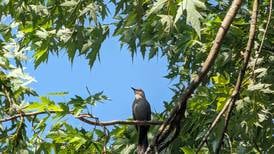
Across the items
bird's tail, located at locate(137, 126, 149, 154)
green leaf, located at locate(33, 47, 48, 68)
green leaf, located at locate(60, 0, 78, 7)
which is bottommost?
bird's tail, located at locate(137, 126, 149, 154)

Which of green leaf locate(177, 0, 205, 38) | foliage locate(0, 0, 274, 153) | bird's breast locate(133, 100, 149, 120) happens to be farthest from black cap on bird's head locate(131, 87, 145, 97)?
green leaf locate(177, 0, 205, 38)

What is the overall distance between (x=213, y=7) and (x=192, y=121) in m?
2.23

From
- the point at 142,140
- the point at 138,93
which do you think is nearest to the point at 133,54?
the point at 142,140

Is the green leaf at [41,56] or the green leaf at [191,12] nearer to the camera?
the green leaf at [191,12]

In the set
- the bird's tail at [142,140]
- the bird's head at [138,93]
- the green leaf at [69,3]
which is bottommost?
the bird's head at [138,93]

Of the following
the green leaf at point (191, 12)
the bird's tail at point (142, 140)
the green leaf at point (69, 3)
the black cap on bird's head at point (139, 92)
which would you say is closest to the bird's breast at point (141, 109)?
the black cap on bird's head at point (139, 92)

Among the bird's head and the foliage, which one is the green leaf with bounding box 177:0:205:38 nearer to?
the foliage

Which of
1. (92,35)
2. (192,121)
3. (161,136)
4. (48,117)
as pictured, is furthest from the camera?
(92,35)

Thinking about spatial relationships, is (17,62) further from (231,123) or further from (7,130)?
(231,123)

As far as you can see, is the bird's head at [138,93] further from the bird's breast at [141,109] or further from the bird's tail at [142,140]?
the bird's tail at [142,140]

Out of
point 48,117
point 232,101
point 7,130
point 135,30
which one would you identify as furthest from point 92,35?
point 232,101

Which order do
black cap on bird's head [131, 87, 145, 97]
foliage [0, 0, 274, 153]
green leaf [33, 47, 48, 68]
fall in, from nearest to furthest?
1. foliage [0, 0, 274, 153]
2. green leaf [33, 47, 48, 68]
3. black cap on bird's head [131, 87, 145, 97]

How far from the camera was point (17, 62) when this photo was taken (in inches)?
294

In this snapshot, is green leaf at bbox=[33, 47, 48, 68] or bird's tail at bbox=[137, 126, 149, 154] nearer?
bird's tail at bbox=[137, 126, 149, 154]
